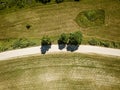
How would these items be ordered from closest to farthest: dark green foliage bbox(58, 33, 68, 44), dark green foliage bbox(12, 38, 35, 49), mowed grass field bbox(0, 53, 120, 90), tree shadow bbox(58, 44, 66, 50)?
mowed grass field bbox(0, 53, 120, 90), dark green foliage bbox(58, 33, 68, 44), tree shadow bbox(58, 44, 66, 50), dark green foliage bbox(12, 38, 35, 49)

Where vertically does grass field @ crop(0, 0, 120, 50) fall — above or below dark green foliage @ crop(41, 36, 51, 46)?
above

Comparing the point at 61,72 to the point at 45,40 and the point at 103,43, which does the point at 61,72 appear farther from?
the point at 103,43

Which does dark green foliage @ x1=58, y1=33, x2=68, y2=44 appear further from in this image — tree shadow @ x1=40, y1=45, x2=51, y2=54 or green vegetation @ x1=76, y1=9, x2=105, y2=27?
green vegetation @ x1=76, y1=9, x2=105, y2=27

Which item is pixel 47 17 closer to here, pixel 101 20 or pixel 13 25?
pixel 13 25

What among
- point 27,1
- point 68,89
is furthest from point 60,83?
point 27,1

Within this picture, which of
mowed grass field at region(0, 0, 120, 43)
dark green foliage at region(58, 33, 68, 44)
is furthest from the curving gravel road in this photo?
mowed grass field at region(0, 0, 120, 43)

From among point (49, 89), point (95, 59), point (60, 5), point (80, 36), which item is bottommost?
point (49, 89)
